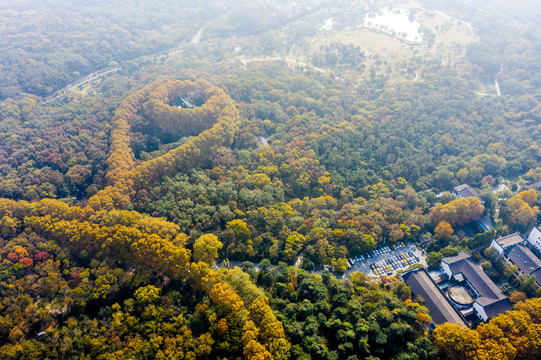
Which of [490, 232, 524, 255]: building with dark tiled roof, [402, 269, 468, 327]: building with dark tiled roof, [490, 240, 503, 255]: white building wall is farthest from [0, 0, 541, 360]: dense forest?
[490, 232, 524, 255]: building with dark tiled roof

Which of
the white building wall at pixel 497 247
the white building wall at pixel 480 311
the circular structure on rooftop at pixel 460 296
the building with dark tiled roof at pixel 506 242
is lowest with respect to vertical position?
the circular structure on rooftop at pixel 460 296

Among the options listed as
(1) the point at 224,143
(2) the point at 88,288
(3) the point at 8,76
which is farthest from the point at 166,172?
(3) the point at 8,76

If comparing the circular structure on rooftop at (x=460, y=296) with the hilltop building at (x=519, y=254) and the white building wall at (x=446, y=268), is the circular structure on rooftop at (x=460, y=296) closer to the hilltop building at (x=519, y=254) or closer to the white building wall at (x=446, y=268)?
the white building wall at (x=446, y=268)

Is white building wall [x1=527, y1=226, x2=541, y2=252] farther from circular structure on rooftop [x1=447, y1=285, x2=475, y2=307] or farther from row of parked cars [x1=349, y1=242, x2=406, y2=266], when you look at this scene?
row of parked cars [x1=349, y1=242, x2=406, y2=266]

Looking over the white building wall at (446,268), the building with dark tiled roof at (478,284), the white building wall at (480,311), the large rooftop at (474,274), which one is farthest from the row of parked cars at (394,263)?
the white building wall at (480,311)

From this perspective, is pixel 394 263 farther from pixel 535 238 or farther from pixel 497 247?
A: pixel 535 238

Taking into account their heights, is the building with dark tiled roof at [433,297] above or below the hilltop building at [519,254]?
below

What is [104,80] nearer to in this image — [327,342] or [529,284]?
[327,342]
